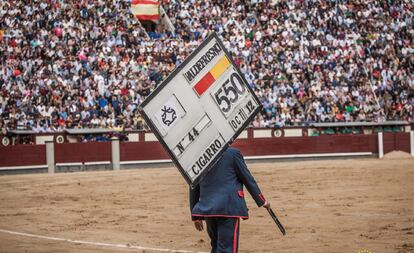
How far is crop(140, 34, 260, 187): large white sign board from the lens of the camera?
209 inches

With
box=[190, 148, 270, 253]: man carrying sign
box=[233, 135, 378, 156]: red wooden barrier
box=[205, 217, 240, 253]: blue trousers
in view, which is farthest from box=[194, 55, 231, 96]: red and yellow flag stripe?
box=[233, 135, 378, 156]: red wooden barrier

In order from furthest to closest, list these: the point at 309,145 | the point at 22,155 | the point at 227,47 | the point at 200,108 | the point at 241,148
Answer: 1. the point at 227,47
2. the point at 309,145
3. the point at 241,148
4. the point at 22,155
5. the point at 200,108

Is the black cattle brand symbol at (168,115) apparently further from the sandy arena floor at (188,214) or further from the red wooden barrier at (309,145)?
the red wooden barrier at (309,145)

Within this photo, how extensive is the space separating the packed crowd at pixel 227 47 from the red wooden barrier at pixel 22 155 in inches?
26.9

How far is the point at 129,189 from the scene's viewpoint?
1881cm

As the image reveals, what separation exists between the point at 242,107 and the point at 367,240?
517cm

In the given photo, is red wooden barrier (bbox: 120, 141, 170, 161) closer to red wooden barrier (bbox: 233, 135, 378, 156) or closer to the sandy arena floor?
red wooden barrier (bbox: 233, 135, 378, 156)

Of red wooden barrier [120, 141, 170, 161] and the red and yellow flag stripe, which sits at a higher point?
red wooden barrier [120, 141, 170, 161]

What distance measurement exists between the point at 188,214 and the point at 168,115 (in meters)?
8.24

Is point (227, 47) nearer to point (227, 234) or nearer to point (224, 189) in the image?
point (224, 189)

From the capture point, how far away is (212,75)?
5395 millimetres

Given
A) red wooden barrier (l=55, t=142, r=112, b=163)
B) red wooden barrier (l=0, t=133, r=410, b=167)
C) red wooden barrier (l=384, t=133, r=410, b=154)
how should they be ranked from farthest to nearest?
red wooden barrier (l=384, t=133, r=410, b=154), red wooden barrier (l=55, t=142, r=112, b=163), red wooden barrier (l=0, t=133, r=410, b=167)

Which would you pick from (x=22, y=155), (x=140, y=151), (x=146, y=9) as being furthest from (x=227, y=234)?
(x=146, y=9)

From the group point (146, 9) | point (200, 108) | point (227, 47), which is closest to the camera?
point (200, 108)
